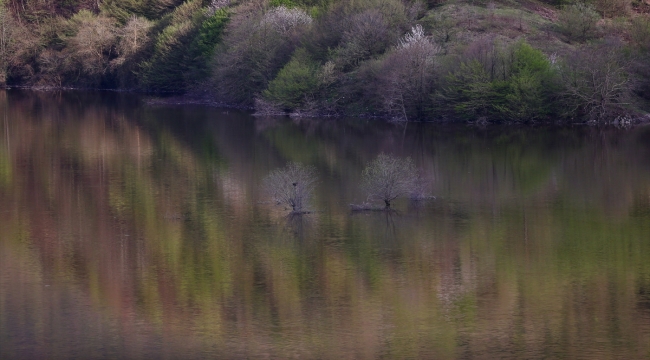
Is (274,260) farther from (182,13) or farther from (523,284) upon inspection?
(182,13)

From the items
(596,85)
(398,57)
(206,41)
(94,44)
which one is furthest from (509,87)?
(94,44)

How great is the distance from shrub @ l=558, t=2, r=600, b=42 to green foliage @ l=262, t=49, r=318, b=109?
1875cm

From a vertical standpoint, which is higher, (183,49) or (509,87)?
(183,49)

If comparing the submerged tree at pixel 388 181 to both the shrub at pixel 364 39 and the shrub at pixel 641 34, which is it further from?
the shrub at pixel 641 34

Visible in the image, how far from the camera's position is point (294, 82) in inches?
2264

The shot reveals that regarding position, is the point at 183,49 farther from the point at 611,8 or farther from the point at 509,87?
the point at 611,8

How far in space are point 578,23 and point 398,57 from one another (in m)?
16.9

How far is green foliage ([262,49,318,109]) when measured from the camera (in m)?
57.5

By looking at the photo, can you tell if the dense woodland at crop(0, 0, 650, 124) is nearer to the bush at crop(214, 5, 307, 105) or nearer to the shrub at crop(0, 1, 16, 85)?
the bush at crop(214, 5, 307, 105)

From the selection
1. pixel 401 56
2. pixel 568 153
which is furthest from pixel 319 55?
pixel 568 153

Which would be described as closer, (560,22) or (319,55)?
(319,55)

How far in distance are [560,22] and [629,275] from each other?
46.0m

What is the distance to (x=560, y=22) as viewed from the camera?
6469 cm

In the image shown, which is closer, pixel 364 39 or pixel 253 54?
pixel 364 39
